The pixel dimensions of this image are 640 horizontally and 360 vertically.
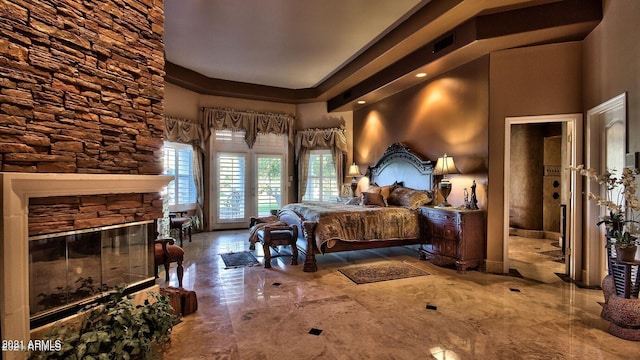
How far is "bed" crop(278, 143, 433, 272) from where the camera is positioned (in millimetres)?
4297

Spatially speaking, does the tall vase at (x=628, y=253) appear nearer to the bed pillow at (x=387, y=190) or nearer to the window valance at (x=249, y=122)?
the bed pillow at (x=387, y=190)

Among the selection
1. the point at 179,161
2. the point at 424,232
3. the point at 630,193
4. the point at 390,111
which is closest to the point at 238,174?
the point at 179,161

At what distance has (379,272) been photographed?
4172 millimetres

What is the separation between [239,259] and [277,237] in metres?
0.81

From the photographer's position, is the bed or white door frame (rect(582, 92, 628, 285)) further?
the bed

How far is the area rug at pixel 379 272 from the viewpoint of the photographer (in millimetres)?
3922

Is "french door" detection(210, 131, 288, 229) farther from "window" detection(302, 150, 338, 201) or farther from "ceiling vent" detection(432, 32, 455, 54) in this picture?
"ceiling vent" detection(432, 32, 455, 54)

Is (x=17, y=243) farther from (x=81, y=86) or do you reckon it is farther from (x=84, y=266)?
(x=81, y=86)

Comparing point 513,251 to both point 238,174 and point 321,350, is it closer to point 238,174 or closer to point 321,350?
point 321,350

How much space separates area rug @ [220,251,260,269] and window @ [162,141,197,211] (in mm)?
2235

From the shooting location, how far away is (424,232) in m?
4.82

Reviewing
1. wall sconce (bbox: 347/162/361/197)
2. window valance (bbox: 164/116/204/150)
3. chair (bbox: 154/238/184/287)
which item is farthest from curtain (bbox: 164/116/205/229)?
chair (bbox: 154/238/184/287)

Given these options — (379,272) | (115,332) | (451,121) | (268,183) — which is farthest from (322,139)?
(115,332)

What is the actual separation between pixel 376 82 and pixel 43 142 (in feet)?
17.1
